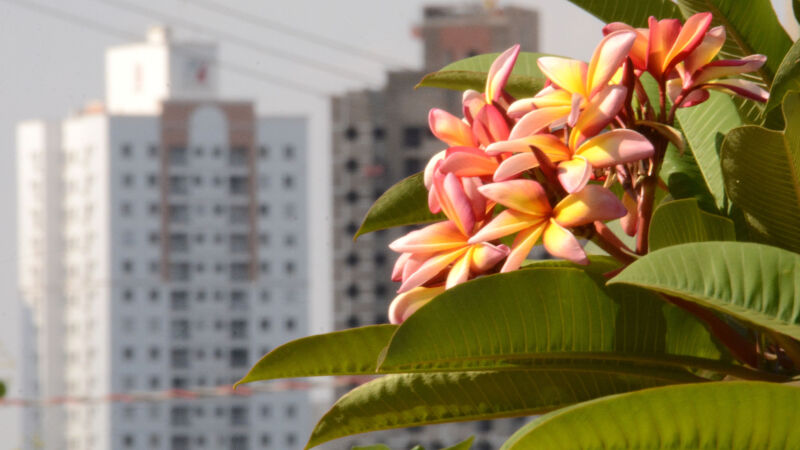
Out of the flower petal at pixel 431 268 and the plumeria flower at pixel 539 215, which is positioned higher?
the plumeria flower at pixel 539 215

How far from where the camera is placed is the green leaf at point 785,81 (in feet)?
1.48

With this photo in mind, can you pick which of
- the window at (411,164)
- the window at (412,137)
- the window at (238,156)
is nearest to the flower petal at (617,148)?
the window at (412,137)

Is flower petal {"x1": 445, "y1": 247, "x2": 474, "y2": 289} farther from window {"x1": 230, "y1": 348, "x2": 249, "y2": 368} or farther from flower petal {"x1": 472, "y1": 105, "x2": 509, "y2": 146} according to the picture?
window {"x1": 230, "y1": 348, "x2": 249, "y2": 368}

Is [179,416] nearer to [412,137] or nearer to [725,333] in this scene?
[412,137]

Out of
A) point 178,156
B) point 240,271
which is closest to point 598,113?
point 178,156

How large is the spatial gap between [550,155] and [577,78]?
0.04 meters

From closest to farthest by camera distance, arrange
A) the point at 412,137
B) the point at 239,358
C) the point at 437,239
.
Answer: the point at 437,239 → the point at 412,137 → the point at 239,358

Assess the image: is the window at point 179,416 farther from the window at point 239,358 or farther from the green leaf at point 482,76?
the green leaf at point 482,76

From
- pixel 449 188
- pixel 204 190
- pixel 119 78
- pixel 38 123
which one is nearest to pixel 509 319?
pixel 449 188

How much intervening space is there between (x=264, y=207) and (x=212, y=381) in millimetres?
5814

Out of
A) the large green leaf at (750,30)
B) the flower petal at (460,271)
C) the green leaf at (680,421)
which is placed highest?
the large green leaf at (750,30)

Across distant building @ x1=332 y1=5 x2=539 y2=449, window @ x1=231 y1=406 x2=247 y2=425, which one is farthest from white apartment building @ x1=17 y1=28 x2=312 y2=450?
distant building @ x1=332 y1=5 x2=539 y2=449

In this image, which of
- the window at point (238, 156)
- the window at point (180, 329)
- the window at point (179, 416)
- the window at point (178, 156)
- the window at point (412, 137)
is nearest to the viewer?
the window at point (412, 137)

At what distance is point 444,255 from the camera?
1.45 ft
